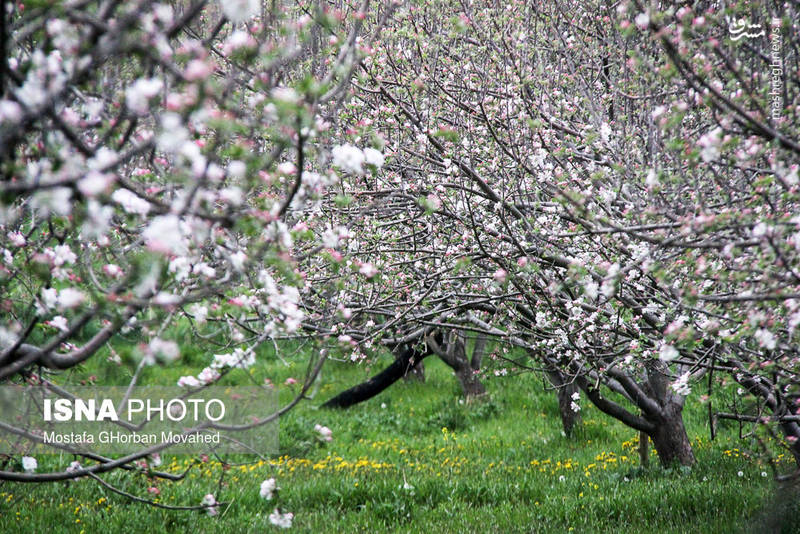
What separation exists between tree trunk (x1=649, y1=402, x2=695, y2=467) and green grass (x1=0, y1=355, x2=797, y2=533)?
0.18m

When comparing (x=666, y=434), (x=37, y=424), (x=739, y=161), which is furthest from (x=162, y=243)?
(x=666, y=434)

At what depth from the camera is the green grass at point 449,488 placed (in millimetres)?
5652

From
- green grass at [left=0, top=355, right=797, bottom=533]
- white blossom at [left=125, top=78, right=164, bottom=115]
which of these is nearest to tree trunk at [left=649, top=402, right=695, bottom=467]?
green grass at [left=0, top=355, right=797, bottom=533]

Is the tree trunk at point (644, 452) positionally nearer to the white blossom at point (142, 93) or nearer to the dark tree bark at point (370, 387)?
the dark tree bark at point (370, 387)

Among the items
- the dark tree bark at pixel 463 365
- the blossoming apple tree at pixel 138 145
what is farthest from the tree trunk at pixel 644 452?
the blossoming apple tree at pixel 138 145

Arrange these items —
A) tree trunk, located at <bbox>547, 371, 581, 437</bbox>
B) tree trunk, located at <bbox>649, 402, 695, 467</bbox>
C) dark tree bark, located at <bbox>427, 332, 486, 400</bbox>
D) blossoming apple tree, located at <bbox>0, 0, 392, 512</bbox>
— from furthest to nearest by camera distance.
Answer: dark tree bark, located at <bbox>427, 332, 486, 400</bbox>
tree trunk, located at <bbox>547, 371, 581, 437</bbox>
tree trunk, located at <bbox>649, 402, 695, 467</bbox>
blossoming apple tree, located at <bbox>0, 0, 392, 512</bbox>

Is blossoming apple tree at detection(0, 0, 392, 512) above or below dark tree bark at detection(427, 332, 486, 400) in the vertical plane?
above

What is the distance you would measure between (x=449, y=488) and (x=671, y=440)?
2.33m

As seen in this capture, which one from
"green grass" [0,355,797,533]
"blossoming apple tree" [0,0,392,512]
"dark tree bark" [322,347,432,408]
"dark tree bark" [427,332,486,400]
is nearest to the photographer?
"blossoming apple tree" [0,0,392,512]

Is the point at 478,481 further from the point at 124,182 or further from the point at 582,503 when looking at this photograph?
the point at 124,182

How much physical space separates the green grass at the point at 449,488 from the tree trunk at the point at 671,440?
18cm

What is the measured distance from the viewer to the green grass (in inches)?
223

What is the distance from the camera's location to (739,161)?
9.75 ft

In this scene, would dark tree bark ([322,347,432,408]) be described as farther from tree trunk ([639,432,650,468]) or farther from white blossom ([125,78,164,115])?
white blossom ([125,78,164,115])
